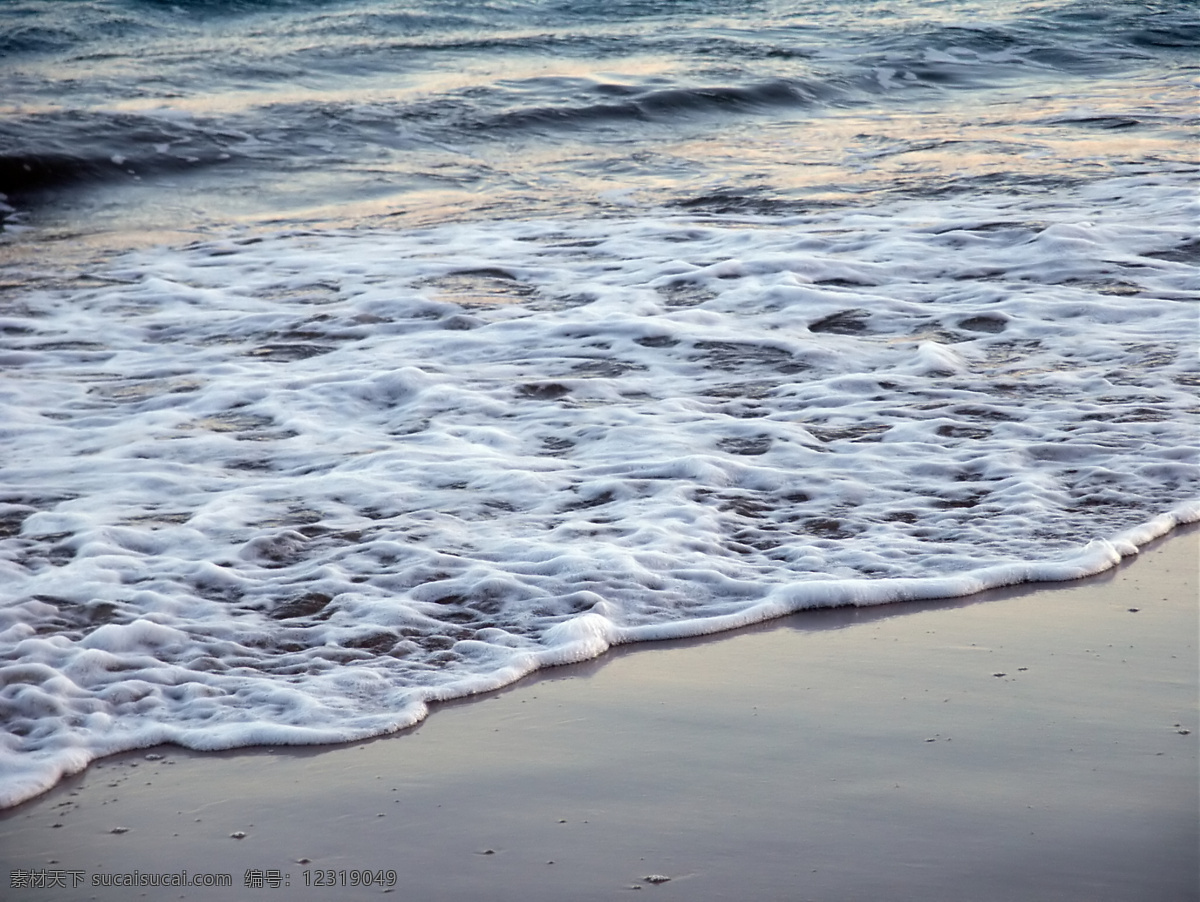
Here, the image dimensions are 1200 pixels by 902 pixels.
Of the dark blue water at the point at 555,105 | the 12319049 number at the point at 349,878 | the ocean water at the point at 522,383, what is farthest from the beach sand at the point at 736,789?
the dark blue water at the point at 555,105

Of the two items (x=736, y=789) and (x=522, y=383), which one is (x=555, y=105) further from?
(x=736, y=789)

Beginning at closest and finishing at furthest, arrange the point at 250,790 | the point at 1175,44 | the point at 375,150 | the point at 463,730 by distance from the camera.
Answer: the point at 250,790 < the point at 463,730 < the point at 375,150 < the point at 1175,44

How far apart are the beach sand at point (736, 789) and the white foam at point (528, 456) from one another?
6.8 inches

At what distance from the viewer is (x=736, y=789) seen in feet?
8.04

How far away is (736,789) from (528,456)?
2.12 m

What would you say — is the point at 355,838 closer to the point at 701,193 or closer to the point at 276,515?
the point at 276,515

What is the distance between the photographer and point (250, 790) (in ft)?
8.22

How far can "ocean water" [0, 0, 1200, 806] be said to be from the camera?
3230 mm

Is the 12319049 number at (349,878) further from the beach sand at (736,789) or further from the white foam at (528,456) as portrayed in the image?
the white foam at (528,456)

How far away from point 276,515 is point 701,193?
5.98 meters

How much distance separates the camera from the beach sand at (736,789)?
2.20 m

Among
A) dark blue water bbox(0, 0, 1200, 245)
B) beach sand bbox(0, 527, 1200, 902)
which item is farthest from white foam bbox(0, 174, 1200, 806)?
dark blue water bbox(0, 0, 1200, 245)

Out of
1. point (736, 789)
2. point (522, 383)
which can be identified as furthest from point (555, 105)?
Answer: point (736, 789)

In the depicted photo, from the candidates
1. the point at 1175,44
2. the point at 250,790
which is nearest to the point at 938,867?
the point at 250,790
